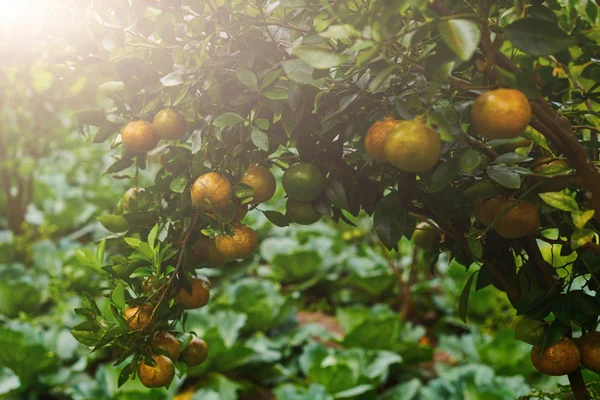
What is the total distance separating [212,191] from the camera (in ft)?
2.48

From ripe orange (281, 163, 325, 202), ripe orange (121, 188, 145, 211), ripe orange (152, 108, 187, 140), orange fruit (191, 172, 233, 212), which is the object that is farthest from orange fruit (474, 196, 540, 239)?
ripe orange (121, 188, 145, 211)

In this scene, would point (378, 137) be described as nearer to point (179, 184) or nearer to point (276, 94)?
point (276, 94)

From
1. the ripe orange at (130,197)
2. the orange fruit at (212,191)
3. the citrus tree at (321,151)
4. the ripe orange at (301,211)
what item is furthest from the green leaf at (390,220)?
the ripe orange at (130,197)

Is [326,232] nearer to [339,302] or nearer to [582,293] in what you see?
[339,302]

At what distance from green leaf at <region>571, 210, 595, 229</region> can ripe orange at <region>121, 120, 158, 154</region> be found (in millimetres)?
592

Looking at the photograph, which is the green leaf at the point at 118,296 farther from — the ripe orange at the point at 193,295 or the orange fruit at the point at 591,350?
the orange fruit at the point at 591,350

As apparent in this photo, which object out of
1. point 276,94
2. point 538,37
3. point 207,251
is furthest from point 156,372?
point 538,37

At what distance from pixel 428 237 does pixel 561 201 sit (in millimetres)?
376

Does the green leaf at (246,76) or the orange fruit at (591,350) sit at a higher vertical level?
the green leaf at (246,76)

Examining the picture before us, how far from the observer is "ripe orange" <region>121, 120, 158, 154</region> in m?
0.86

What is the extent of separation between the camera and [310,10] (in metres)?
0.68

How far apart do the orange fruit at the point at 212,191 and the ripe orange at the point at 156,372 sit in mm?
238

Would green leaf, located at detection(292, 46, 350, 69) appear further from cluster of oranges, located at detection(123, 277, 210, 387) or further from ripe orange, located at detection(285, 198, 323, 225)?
cluster of oranges, located at detection(123, 277, 210, 387)

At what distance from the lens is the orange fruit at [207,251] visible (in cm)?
90
